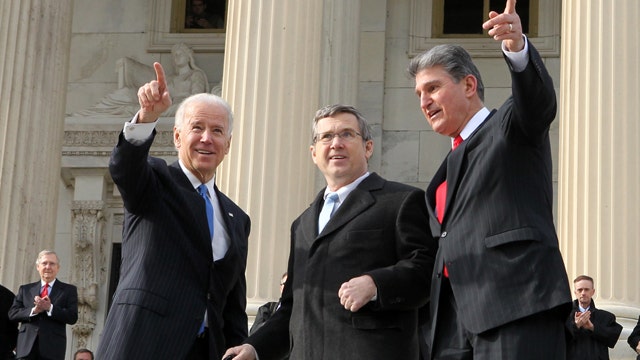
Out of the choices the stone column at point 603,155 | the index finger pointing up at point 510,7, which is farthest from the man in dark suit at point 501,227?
the stone column at point 603,155

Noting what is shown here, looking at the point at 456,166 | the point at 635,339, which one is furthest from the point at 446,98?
the point at 635,339

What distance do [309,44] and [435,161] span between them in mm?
6414

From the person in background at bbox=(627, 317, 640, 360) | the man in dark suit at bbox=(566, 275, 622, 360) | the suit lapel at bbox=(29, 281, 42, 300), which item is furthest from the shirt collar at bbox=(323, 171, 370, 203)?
the suit lapel at bbox=(29, 281, 42, 300)

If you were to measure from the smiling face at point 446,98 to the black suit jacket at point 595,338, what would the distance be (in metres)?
7.75

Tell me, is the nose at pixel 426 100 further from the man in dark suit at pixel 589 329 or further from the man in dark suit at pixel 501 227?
the man in dark suit at pixel 589 329

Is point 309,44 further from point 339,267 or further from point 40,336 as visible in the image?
point 339,267

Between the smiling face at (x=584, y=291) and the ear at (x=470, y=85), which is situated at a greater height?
the ear at (x=470, y=85)

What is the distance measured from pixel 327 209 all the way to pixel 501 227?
1425 millimetres

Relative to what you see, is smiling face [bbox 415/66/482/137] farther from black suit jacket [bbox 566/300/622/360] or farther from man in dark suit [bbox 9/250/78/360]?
man in dark suit [bbox 9/250/78/360]

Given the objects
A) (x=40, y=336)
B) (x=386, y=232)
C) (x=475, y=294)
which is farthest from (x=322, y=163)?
(x=40, y=336)

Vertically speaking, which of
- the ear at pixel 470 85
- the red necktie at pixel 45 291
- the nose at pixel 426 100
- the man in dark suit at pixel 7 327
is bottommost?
the man in dark suit at pixel 7 327

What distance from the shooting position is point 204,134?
7.57 metres

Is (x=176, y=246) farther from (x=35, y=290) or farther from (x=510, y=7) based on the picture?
(x=35, y=290)

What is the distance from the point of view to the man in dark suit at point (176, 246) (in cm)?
720
